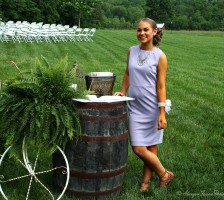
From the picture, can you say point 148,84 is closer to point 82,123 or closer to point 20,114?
point 82,123

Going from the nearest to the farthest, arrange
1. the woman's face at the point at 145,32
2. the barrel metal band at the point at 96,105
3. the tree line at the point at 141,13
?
the barrel metal band at the point at 96,105, the woman's face at the point at 145,32, the tree line at the point at 141,13

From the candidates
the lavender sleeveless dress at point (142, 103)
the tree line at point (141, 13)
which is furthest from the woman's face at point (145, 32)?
the tree line at point (141, 13)

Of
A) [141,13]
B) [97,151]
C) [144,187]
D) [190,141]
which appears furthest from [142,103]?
[141,13]

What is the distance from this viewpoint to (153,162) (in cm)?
436

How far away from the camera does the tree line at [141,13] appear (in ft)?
167

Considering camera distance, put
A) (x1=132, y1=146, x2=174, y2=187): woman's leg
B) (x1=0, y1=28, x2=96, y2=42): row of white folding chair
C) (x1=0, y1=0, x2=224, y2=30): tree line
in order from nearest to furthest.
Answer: (x1=132, y1=146, x2=174, y2=187): woman's leg → (x1=0, y1=28, x2=96, y2=42): row of white folding chair → (x1=0, y1=0, x2=224, y2=30): tree line

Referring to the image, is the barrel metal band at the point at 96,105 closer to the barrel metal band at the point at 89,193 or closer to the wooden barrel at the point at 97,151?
the wooden barrel at the point at 97,151

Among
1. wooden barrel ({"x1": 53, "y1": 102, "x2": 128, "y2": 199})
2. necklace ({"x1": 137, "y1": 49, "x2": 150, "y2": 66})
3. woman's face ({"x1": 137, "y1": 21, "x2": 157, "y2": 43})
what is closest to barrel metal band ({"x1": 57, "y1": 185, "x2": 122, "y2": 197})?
wooden barrel ({"x1": 53, "y1": 102, "x2": 128, "y2": 199})

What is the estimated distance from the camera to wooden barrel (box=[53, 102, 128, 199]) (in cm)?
392

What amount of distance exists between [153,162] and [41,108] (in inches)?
51.8

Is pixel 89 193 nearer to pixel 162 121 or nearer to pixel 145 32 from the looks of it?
pixel 162 121

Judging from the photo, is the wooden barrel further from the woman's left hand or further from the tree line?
the tree line

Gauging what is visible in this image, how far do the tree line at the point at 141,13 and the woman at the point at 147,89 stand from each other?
152 ft

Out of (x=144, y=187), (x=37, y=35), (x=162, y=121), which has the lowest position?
(x=37, y=35)
